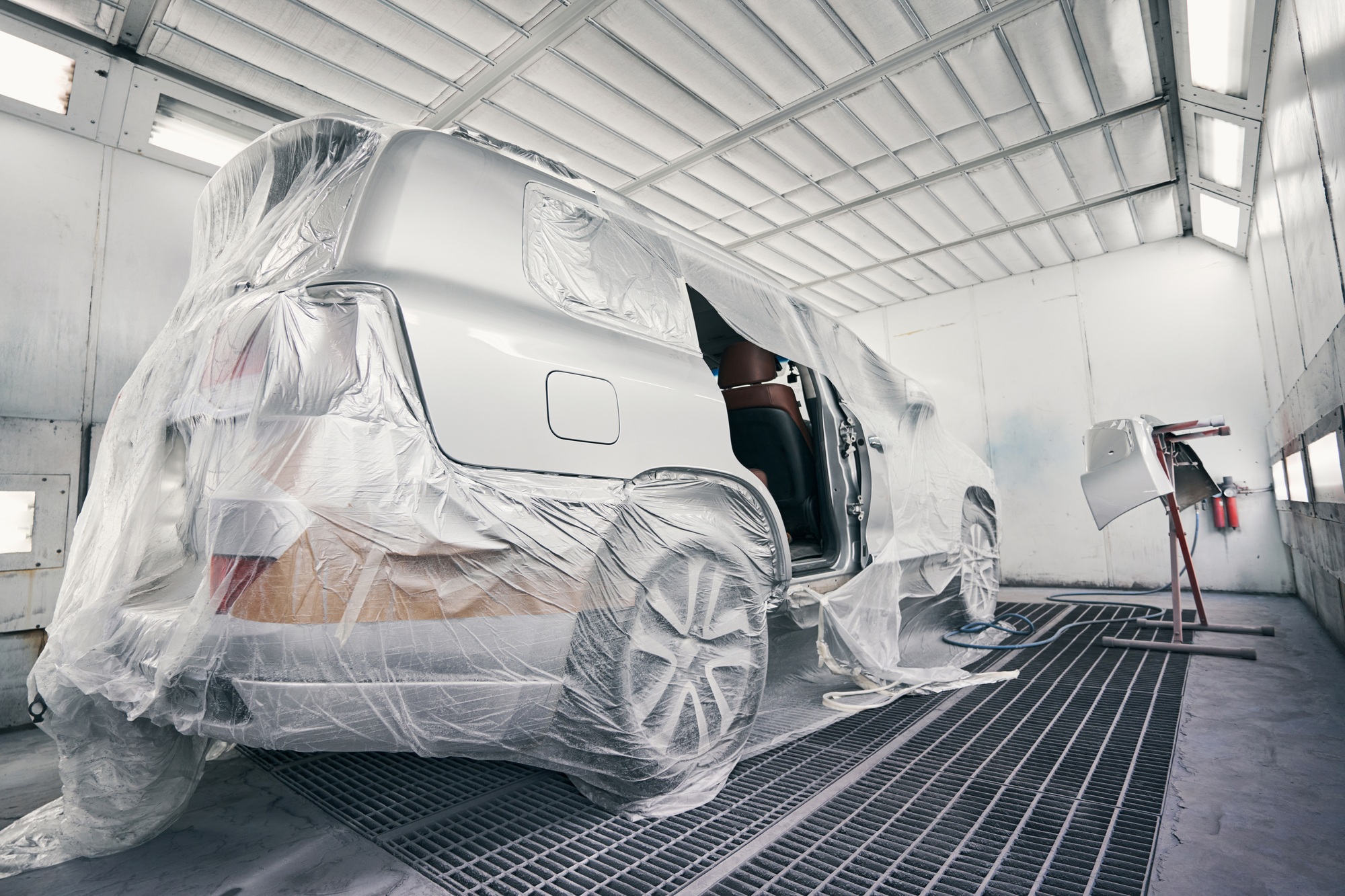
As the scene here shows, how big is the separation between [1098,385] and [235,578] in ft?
24.9


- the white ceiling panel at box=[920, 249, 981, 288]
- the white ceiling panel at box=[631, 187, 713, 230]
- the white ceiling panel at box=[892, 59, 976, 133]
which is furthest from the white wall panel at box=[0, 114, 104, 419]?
the white ceiling panel at box=[920, 249, 981, 288]

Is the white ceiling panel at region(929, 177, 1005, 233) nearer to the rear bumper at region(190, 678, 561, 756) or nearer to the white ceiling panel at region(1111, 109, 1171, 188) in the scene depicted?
the white ceiling panel at region(1111, 109, 1171, 188)

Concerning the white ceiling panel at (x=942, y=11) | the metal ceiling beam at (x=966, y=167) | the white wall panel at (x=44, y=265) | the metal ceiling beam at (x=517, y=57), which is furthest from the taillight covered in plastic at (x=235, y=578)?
the metal ceiling beam at (x=966, y=167)

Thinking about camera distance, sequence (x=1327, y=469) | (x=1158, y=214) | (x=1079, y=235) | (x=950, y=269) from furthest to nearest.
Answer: (x=950, y=269) → (x=1079, y=235) → (x=1158, y=214) → (x=1327, y=469)

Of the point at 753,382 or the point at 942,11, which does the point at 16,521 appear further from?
the point at 942,11

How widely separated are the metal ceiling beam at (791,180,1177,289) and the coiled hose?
9.28 ft

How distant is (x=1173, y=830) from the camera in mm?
1559

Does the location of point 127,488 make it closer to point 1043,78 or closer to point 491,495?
point 491,495

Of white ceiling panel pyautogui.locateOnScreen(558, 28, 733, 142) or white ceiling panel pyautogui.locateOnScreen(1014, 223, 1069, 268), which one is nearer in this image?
white ceiling panel pyautogui.locateOnScreen(558, 28, 733, 142)

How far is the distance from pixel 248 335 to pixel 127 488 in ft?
1.71

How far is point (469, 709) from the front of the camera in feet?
4.34

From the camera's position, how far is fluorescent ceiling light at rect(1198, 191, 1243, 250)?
526 cm

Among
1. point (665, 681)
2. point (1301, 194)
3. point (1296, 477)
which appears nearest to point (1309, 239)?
point (1301, 194)

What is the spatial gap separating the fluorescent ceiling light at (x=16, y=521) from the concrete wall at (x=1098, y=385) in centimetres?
764
